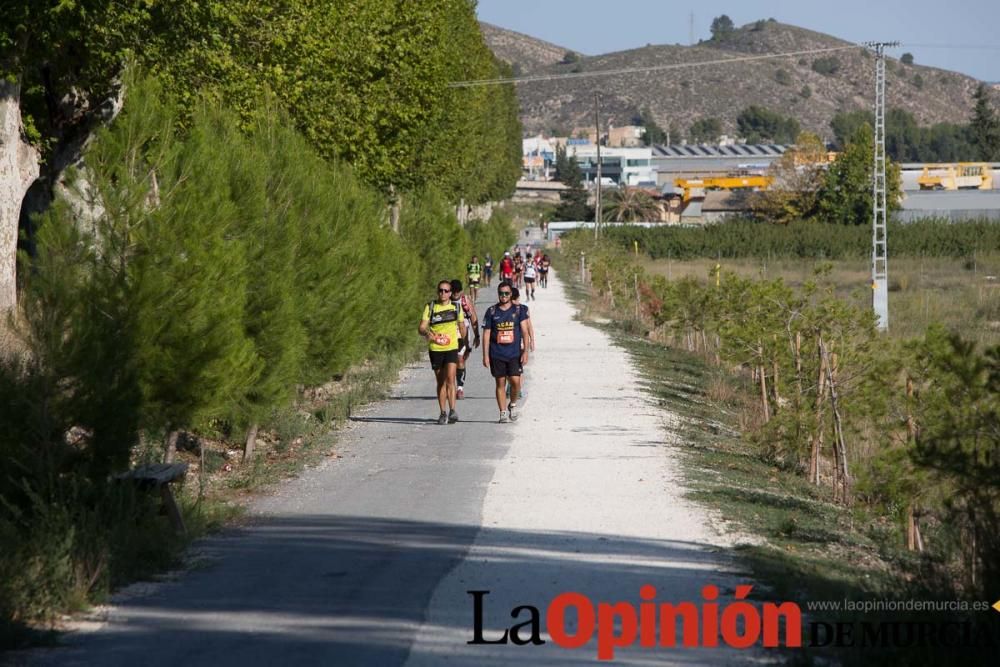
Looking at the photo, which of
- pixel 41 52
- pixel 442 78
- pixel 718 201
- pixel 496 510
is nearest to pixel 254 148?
pixel 41 52

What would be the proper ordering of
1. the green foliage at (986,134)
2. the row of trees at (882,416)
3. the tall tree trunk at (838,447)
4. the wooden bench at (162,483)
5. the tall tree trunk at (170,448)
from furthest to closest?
the green foliage at (986,134), the tall tree trunk at (838,447), the tall tree trunk at (170,448), the wooden bench at (162,483), the row of trees at (882,416)

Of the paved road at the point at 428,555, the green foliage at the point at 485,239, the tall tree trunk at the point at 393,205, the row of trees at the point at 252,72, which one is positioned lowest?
the green foliage at the point at 485,239

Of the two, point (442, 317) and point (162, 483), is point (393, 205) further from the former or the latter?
point (162, 483)

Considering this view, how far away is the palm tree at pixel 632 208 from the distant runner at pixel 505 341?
120 m

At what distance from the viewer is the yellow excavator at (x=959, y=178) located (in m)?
137

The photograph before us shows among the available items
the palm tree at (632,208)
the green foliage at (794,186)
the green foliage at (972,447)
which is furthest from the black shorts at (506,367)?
the palm tree at (632,208)

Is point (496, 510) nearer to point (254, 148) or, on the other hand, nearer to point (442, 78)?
point (254, 148)

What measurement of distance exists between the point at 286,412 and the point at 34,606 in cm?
1013

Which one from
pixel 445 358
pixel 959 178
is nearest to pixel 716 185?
pixel 959 178

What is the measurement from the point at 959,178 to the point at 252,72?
419 feet

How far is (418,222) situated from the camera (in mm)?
36188

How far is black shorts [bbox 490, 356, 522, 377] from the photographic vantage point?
1867cm

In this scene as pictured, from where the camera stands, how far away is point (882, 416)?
15.6 m

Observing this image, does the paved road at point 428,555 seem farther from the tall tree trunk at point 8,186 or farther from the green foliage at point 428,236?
the green foliage at point 428,236
